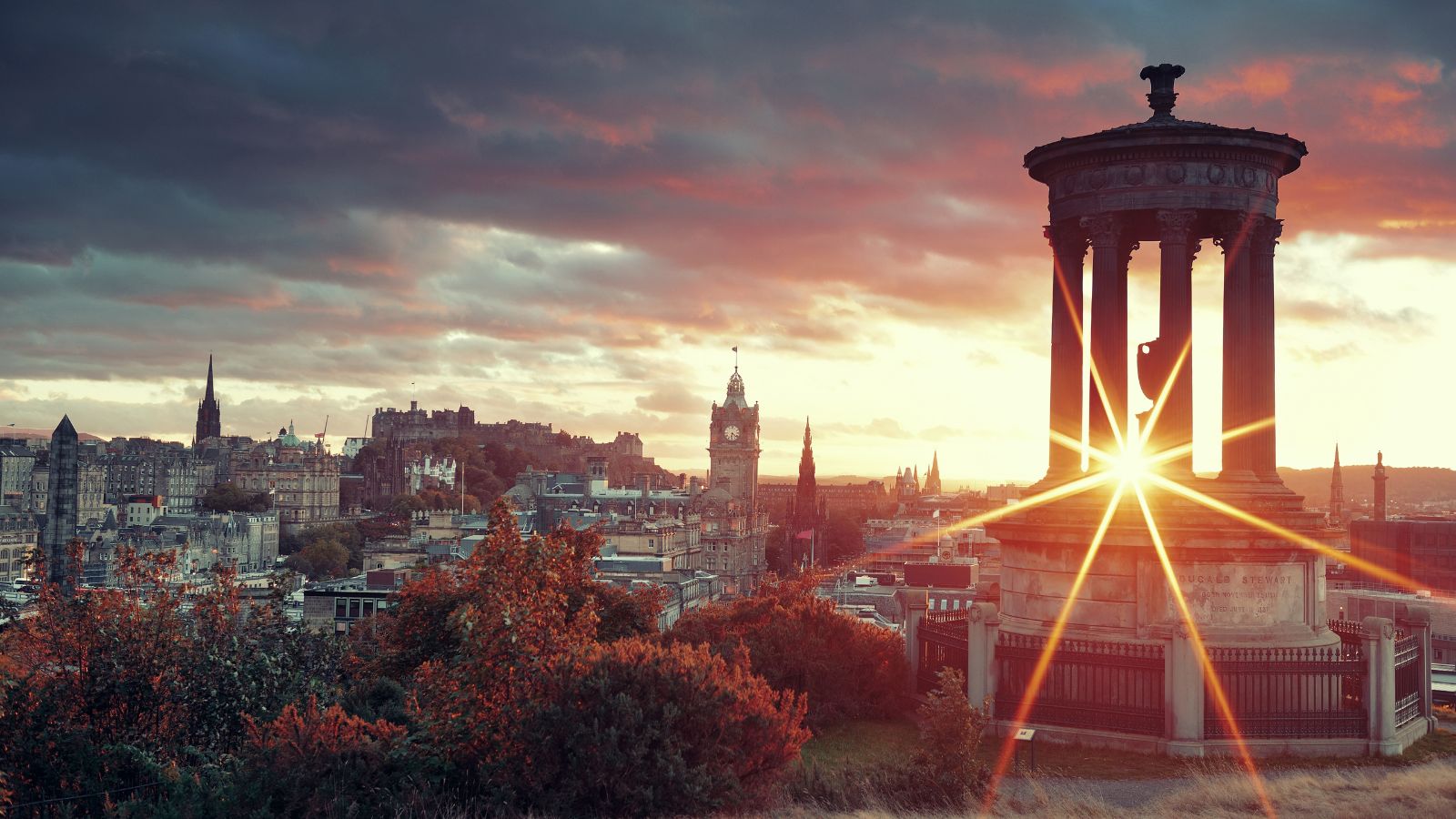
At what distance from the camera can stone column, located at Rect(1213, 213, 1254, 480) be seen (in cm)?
2419

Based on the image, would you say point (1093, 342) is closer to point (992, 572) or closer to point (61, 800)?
point (61, 800)

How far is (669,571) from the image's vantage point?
464 feet

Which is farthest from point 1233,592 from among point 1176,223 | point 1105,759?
point 1176,223

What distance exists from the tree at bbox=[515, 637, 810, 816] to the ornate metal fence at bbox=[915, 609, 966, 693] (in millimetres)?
6790

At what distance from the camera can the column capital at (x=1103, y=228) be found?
2445 cm

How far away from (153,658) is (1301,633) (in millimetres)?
Result: 19656

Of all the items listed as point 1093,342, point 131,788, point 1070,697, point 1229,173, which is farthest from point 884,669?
point 131,788

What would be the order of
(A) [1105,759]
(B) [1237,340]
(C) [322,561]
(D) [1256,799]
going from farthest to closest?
(C) [322,561]
(B) [1237,340]
(A) [1105,759]
(D) [1256,799]

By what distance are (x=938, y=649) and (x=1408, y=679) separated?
7.87 m

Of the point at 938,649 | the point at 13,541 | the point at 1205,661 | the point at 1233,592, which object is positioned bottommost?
the point at 13,541

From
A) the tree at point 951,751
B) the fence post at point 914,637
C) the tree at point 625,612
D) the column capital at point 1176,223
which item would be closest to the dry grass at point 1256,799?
the tree at point 951,751

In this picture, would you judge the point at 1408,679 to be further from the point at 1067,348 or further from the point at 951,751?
the point at 951,751

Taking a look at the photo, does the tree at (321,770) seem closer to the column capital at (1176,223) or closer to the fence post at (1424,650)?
the column capital at (1176,223)

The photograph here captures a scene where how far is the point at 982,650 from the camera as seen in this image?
22203 millimetres
